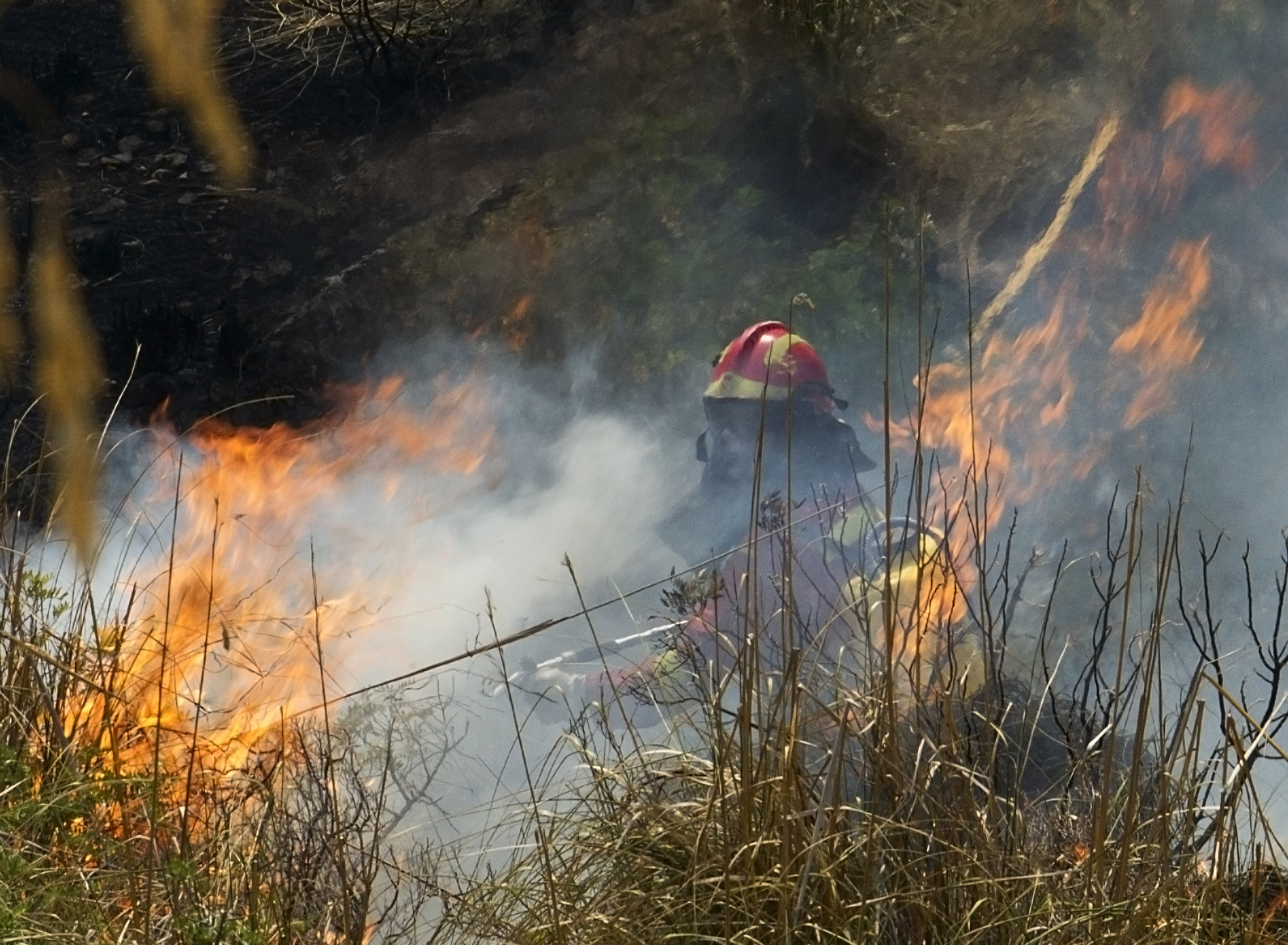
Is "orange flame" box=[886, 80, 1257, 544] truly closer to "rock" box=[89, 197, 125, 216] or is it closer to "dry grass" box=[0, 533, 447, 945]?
"dry grass" box=[0, 533, 447, 945]

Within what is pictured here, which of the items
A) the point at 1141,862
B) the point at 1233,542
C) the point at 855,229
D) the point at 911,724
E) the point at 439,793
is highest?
the point at 855,229

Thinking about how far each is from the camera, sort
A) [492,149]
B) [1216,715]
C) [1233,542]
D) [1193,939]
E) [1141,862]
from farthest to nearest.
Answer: [492,149] < [1233,542] < [1216,715] < [1141,862] < [1193,939]

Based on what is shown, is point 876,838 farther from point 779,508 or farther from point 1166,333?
point 1166,333

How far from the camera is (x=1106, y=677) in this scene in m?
4.18

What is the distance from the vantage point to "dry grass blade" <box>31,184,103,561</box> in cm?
495

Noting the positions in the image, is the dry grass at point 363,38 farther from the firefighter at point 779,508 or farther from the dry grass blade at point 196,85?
the firefighter at point 779,508

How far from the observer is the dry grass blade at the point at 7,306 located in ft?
16.5

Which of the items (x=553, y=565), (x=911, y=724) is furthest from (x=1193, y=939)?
(x=553, y=565)

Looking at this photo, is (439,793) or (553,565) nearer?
(439,793)

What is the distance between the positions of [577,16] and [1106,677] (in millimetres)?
3257

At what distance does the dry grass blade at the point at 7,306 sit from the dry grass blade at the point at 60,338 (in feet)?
0.21

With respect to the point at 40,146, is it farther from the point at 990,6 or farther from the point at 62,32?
the point at 990,6

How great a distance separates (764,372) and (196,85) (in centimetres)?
300

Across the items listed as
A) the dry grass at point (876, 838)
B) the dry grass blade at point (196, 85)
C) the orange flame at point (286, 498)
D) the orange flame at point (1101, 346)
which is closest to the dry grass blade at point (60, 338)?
the orange flame at point (286, 498)
